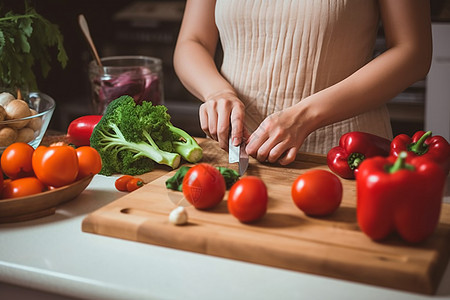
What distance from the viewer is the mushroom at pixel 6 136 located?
4.36 feet

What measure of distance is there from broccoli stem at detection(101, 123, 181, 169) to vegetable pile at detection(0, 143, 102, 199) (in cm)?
20

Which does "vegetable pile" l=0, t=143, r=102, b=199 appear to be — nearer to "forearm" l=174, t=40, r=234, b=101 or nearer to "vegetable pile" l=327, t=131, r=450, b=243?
"forearm" l=174, t=40, r=234, b=101

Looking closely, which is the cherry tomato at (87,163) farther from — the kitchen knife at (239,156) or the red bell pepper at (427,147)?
the red bell pepper at (427,147)

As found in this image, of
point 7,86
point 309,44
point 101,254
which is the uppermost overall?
point 309,44

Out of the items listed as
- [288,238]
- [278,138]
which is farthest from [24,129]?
[288,238]

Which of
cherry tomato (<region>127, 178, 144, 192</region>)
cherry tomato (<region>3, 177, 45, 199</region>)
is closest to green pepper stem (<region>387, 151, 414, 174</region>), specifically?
cherry tomato (<region>127, 178, 144, 192</region>)

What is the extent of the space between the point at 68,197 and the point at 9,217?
0.13m

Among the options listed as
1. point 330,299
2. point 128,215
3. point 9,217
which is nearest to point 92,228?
point 128,215

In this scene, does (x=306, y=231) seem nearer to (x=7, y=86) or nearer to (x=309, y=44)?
(x=309, y=44)

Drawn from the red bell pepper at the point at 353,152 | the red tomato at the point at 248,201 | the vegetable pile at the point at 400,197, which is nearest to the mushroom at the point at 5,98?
the red tomato at the point at 248,201

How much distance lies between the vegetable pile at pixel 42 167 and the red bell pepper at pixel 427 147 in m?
0.71

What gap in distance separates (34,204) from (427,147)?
35.3 inches

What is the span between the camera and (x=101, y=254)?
3.28 feet

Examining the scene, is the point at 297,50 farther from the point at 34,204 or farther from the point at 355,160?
the point at 34,204
